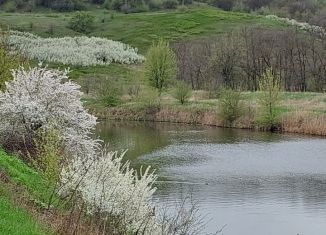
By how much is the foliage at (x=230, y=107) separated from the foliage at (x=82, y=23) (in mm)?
71158

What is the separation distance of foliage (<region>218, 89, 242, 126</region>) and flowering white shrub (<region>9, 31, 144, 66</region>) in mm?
46627

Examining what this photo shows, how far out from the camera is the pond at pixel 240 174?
29.4 meters

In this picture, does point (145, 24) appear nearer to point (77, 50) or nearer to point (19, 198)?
point (77, 50)

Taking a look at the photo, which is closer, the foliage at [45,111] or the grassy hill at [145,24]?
the foliage at [45,111]

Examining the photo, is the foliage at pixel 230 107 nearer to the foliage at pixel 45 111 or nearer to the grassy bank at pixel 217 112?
the grassy bank at pixel 217 112

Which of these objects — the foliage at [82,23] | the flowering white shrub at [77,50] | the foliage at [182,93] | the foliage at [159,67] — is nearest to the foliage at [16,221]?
the foliage at [182,93]

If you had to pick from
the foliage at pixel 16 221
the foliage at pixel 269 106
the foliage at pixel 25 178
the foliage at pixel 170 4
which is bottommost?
the foliage at pixel 269 106

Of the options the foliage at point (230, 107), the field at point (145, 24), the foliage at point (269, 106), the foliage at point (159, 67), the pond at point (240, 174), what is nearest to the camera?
the pond at point (240, 174)

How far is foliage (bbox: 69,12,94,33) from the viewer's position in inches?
5221

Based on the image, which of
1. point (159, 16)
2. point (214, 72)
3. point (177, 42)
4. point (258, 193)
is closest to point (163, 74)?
point (214, 72)

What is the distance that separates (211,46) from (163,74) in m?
28.4

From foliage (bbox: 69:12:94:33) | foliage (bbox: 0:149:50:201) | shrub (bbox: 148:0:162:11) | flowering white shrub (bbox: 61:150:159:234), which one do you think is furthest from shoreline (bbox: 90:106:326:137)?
shrub (bbox: 148:0:162:11)

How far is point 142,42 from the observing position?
4970 inches

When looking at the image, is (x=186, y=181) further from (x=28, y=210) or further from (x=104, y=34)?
(x=104, y=34)
